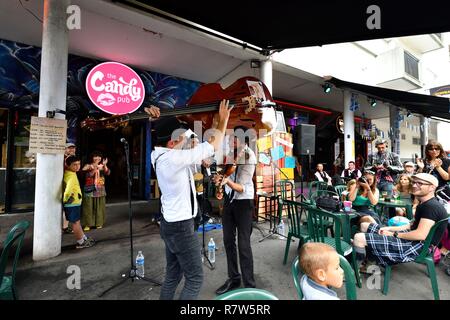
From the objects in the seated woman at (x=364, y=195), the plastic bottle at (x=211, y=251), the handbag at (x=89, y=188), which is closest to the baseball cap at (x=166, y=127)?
the plastic bottle at (x=211, y=251)

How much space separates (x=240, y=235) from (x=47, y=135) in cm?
300

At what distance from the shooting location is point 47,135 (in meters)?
3.08

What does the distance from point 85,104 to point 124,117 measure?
14.7ft

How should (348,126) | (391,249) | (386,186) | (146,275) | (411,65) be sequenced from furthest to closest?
1. (411,65)
2. (348,126)
3. (386,186)
4. (146,275)
5. (391,249)

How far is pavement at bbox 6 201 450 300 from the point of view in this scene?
7.63ft

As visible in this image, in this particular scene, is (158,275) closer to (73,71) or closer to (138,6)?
(138,6)

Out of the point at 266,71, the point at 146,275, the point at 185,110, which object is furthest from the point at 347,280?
the point at 266,71

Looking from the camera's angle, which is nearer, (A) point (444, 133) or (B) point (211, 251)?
(B) point (211, 251)

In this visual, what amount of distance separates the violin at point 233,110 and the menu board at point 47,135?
5.35ft

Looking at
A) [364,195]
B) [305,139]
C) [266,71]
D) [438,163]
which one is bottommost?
[364,195]

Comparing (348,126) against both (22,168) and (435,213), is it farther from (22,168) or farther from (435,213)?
(22,168)

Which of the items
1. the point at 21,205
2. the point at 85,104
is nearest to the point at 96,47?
the point at 85,104

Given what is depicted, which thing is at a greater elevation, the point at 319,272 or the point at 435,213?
the point at 435,213

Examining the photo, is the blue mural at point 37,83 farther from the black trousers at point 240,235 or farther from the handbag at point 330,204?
the handbag at point 330,204
